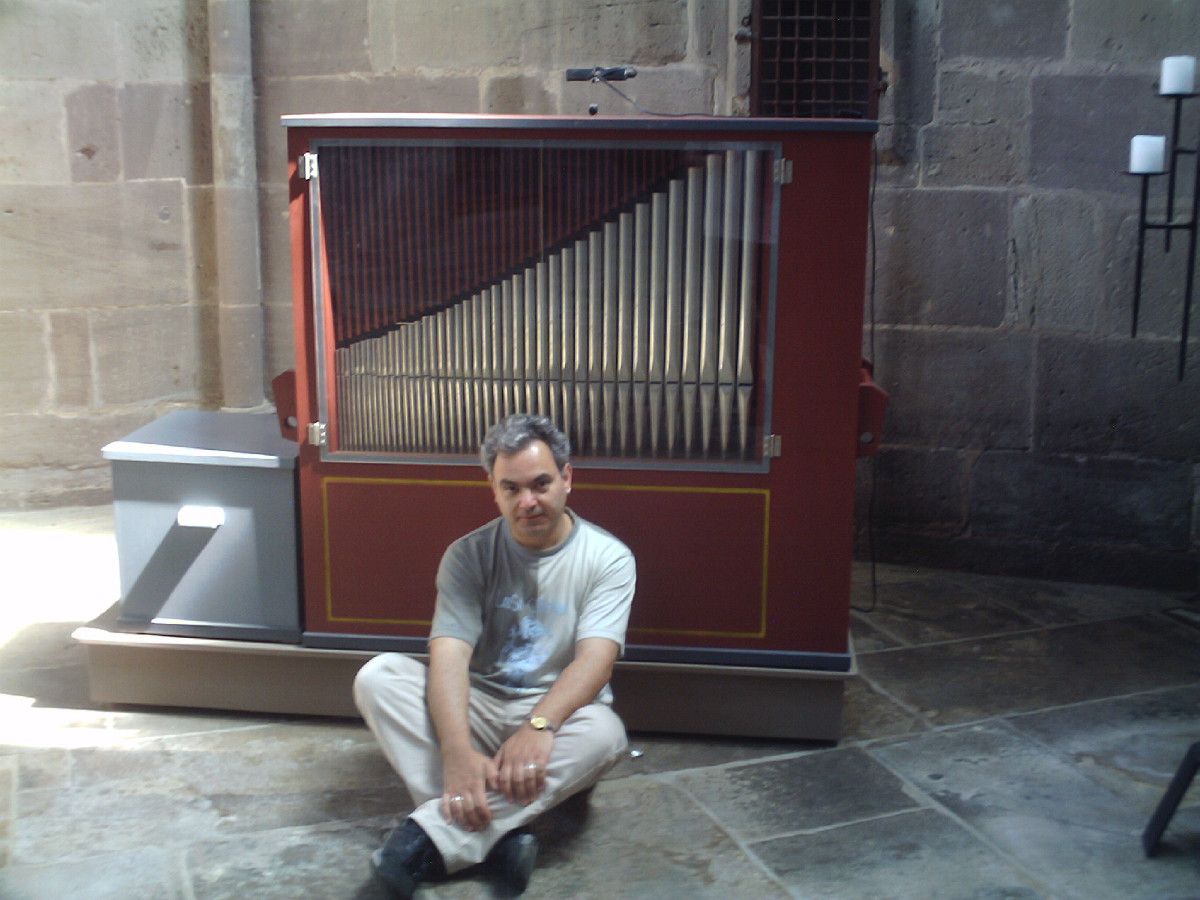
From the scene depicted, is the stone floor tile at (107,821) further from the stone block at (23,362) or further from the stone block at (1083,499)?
the stone block at (1083,499)

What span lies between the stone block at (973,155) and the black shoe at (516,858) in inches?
129

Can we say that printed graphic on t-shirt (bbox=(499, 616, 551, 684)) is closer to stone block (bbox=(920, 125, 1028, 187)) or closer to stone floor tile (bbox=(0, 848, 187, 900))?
stone floor tile (bbox=(0, 848, 187, 900))

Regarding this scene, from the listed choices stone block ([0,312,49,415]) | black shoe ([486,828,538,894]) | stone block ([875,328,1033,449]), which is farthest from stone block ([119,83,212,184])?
black shoe ([486,828,538,894])

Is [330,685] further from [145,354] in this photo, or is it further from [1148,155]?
[1148,155]

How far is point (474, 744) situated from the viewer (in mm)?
3270

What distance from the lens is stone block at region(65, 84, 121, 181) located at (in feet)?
19.8

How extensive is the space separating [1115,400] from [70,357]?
14.9ft

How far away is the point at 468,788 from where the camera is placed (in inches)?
117

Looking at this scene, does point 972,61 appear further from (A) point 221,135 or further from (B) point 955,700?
(A) point 221,135

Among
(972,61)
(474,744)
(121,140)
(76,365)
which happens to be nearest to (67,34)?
(121,140)

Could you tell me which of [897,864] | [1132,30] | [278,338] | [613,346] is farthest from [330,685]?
[1132,30]

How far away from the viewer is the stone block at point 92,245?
6.06 meters

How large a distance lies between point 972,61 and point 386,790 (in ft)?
11.3

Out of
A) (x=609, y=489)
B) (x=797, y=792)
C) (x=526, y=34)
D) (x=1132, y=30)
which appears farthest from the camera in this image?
(x=526, y=34)
